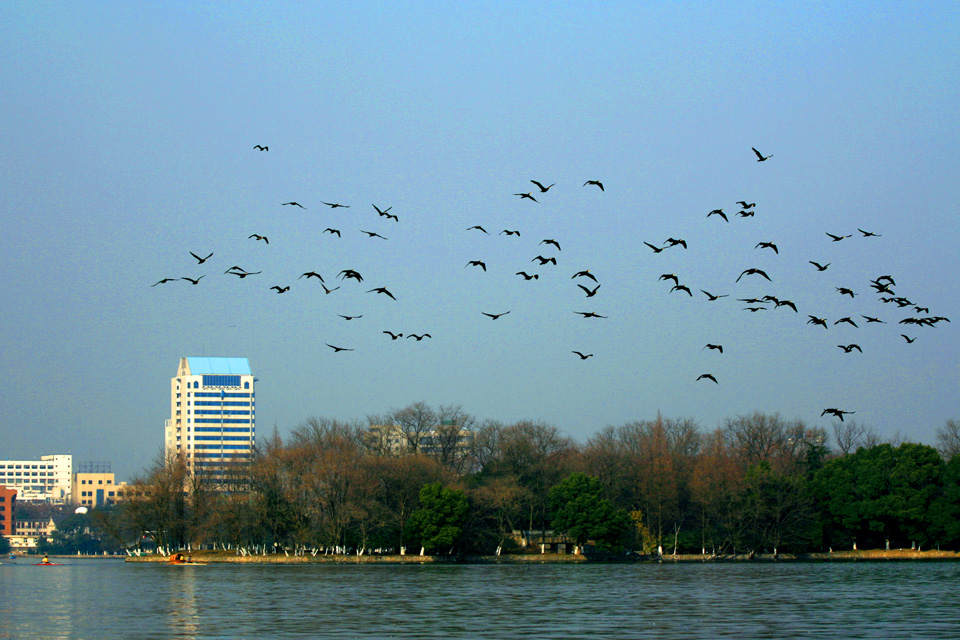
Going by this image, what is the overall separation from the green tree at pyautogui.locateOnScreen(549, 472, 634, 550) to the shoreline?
247cm

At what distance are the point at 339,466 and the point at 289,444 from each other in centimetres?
1096

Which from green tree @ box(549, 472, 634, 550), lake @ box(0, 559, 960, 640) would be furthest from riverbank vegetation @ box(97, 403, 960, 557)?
lake @ box(0, 559, 960, 640)

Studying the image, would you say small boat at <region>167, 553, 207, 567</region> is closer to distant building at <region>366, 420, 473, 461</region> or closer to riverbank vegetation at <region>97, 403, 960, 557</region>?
riverbank vegetation at <region>97, 403, 960, 557</region>

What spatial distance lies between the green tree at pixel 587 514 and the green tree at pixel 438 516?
9.51 metres

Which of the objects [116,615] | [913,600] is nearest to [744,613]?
[913,600]

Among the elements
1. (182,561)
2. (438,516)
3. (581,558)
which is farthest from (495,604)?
(182,561)

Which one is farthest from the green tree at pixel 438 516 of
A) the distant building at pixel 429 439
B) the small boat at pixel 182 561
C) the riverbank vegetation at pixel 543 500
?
the distant building at pixel 429 439

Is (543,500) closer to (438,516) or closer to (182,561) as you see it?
(438,516)

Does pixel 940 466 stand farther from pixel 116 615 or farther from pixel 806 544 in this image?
pixel 116 615

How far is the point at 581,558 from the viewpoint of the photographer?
9956 cm

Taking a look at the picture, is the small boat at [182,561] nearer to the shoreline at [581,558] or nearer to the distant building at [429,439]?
the shoreline at [581,558]

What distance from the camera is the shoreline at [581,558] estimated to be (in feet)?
316

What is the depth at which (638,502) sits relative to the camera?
107000mm

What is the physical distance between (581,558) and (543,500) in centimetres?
817
